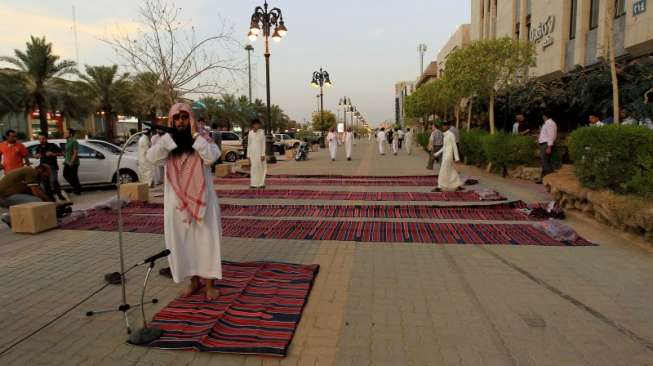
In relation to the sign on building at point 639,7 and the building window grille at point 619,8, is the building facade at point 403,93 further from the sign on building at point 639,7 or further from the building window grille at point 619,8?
the sign on building at point 639,7

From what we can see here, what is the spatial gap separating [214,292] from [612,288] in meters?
3.90

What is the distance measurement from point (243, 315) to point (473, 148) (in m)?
14.7

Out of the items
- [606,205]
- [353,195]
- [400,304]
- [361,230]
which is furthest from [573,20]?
[400,304]

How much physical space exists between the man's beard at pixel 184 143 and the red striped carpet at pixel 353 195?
602 centimetres

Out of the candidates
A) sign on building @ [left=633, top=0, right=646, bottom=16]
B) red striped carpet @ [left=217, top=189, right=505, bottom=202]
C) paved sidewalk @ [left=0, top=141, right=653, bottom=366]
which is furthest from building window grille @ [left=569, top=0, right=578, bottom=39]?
paved sidewalk @ [left=0, top=141, right=653, bottom=366]

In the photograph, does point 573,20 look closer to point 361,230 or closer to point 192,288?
point 361,230

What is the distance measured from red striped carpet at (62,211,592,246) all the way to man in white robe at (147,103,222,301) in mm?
2556

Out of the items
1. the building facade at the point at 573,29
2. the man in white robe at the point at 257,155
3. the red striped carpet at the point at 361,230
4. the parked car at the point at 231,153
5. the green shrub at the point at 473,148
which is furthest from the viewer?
the parked car at the point at 231,153

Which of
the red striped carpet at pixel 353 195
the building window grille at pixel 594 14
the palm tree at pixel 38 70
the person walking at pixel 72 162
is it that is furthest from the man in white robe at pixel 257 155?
the palm tree at pixel 38 70

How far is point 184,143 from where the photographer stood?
12.8 ft

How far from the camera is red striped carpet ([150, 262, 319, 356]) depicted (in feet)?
10.6

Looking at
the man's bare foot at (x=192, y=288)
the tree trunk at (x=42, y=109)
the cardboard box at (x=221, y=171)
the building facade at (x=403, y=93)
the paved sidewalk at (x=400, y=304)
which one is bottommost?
the paved sidewalk at (x=400, y=304)

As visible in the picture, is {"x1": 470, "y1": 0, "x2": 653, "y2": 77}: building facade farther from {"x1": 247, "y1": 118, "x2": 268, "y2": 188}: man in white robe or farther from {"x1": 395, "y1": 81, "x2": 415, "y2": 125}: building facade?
{"x1": 395, "y1": 81, "x2": 415, "y2": 125}: building facade

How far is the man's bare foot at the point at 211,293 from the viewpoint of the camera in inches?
159
